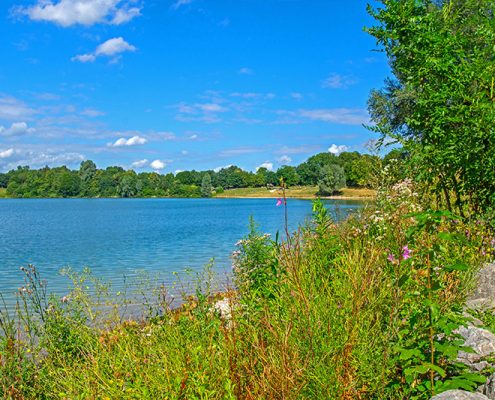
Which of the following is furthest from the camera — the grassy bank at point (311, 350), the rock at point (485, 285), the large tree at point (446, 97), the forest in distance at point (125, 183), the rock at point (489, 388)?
the forest in distance at point (125, 183)

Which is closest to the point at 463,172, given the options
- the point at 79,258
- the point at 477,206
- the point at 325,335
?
the point at 477,206

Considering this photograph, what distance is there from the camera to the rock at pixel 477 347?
3.28m

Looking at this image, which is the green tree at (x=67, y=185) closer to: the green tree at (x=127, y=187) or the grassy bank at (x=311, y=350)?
the green tree at (x=127, y=187)

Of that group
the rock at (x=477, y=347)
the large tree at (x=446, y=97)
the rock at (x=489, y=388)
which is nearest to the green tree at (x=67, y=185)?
the large tree at (x=446, y=97)

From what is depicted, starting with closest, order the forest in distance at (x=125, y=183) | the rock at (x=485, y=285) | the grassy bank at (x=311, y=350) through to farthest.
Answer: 1. the grassy bank at (x=311, y=350)
2. the rock at (x=485, y=285)
3. the forest in distance at (x=125, y=183)

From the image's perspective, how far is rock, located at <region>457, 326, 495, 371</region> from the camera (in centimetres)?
328

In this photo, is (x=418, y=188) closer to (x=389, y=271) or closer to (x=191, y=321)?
(x=389, y=271)

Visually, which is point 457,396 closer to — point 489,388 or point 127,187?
point 489,388

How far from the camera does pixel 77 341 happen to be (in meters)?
5.50

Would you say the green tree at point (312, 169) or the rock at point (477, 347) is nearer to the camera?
the rock at point (477, 347)

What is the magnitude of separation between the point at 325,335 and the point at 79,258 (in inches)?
855

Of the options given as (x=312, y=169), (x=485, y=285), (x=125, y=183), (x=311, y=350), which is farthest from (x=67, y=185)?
(x=311, y=350)

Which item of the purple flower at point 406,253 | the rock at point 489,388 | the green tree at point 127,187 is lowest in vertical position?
the rock at point 489,388

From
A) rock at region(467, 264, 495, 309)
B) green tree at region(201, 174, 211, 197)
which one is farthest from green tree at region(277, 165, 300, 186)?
green tree at region(201, 174, 211, 197)
